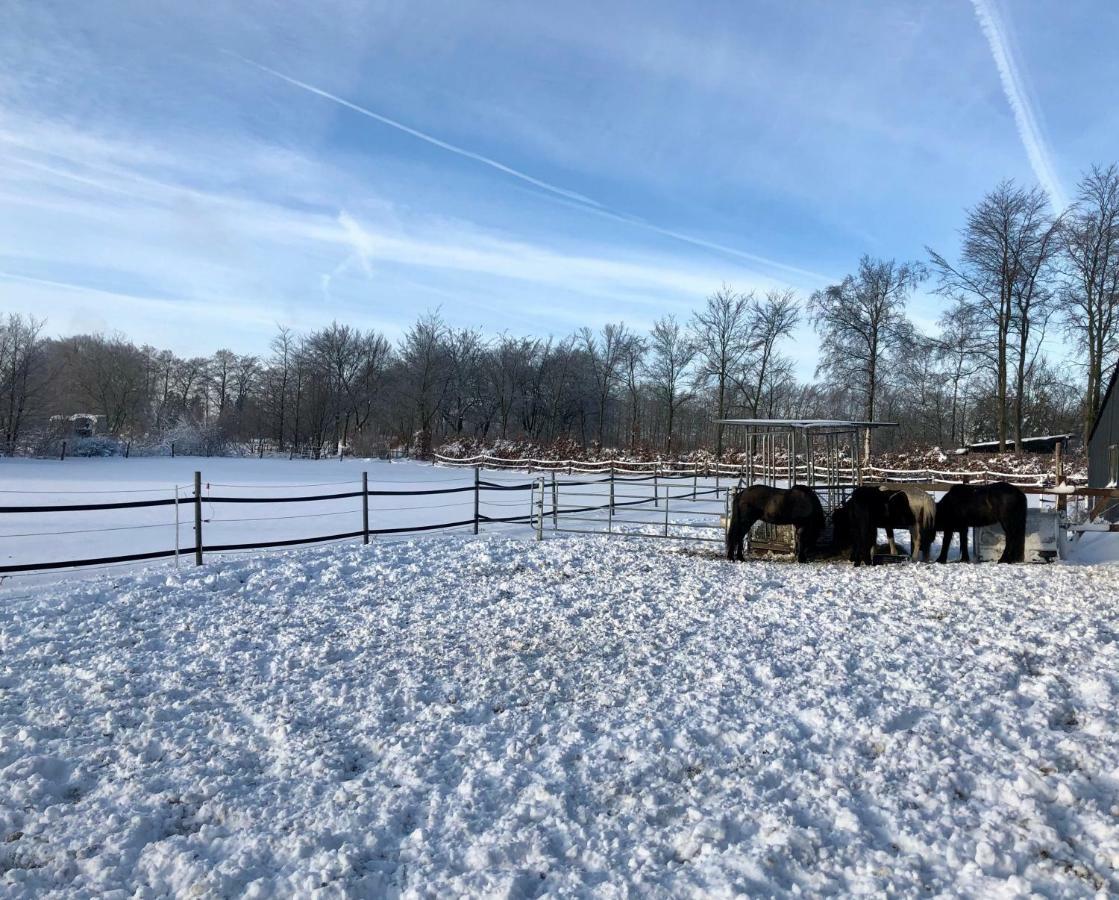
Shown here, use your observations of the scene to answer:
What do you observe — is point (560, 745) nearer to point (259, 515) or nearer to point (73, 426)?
point (259, 515)

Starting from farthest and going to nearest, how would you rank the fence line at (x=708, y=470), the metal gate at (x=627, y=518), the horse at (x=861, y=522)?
the fence line at (x=708, y=470) → the metal gate at (x=627, y=518) → the horse at (x=861, y=522)

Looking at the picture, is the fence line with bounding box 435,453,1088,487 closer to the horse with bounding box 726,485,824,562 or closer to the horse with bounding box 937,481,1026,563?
the horse with bounding box 726,485,824,562

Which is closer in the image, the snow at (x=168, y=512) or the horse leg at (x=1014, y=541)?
the horse leg at (x=1014, y=541)

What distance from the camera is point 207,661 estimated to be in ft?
18.0

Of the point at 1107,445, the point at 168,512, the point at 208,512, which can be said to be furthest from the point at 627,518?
the point at 1107,445

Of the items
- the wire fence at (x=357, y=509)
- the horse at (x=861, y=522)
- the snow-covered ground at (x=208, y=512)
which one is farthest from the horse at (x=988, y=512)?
the snow-covered ground at (x=208, y=512)

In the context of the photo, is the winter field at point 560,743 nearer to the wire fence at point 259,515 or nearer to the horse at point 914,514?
the wire fence at point 259,515

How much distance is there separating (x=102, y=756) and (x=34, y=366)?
160 ft

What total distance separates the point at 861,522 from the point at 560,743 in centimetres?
745

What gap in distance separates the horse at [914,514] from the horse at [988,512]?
0.66ft

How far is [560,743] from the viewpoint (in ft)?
13.5

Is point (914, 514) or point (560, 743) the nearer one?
point (560, 743)

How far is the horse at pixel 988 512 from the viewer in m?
9.85

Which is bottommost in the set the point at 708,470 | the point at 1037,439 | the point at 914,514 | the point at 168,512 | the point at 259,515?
the point at 168,512
